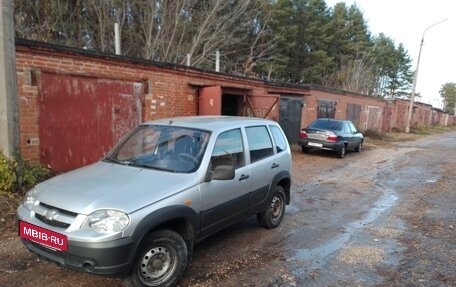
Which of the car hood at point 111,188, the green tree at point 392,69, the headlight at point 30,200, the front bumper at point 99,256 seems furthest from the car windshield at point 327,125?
the green tree at point 392,69

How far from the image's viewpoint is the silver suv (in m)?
3.29

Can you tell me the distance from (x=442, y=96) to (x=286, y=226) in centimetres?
12523

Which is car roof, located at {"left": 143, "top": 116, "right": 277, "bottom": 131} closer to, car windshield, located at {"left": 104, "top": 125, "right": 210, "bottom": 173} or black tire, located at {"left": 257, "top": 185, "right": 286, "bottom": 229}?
car windshield, located at {"left": 104, "top": 125, "right": 210, "bottom": 173}

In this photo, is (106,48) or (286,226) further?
(106,48)

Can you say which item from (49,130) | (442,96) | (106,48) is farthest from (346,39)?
(442,96)

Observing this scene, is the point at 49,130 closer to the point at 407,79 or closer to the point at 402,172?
the point at 402,172

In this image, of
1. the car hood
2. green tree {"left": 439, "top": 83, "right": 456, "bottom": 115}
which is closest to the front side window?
the car hood

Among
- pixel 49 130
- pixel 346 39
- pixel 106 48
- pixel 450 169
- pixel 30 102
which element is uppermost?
pixel 346 39

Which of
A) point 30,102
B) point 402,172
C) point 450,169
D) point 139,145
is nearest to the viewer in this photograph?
point 139,145

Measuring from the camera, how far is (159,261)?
372cm

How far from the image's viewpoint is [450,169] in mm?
13422

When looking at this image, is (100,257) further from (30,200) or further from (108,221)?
(30,200)

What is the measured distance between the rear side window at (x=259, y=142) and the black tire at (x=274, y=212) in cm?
64

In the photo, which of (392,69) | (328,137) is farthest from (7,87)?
(392,69)
